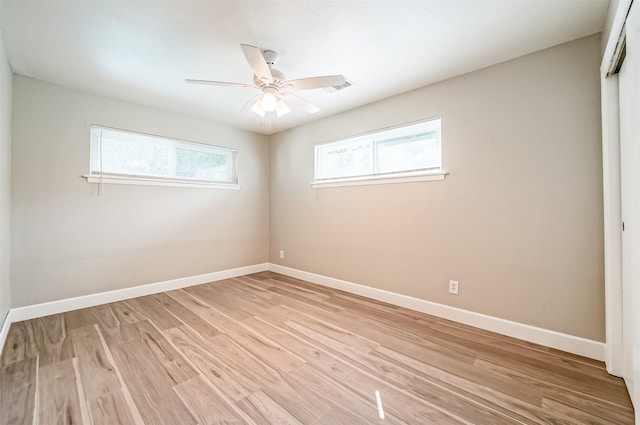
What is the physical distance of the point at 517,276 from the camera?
7.12 feet

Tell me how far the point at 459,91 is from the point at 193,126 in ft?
10.8

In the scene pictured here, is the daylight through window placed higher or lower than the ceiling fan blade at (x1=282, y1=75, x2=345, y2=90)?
lower

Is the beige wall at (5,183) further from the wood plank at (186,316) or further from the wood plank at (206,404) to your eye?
the wood plank at (206,404)

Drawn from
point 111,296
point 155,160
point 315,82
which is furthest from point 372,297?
point 155,160

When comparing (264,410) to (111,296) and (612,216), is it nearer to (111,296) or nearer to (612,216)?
(612,216)

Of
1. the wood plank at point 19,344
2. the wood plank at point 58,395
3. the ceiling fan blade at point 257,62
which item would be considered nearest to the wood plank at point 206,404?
the wood plank at point 58,395

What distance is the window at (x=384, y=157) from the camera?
9.01ft

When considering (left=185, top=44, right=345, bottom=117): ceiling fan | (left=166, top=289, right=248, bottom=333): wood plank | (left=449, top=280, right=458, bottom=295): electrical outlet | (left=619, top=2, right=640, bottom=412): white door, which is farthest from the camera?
(left=449, top=280, right=458, bottom=295): electrical outlet

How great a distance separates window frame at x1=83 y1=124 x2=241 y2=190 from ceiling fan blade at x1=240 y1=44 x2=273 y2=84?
2.11 metres

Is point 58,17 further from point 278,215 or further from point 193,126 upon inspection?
point 278,215

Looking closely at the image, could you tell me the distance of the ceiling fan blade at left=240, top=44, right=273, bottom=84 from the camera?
1.66m

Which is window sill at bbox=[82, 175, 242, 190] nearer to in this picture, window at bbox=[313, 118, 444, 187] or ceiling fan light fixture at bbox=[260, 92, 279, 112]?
window at bbox=[313, 118, 444, 187]

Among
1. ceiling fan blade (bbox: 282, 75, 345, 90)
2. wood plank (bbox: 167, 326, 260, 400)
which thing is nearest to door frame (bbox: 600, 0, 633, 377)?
ceiling fan blade (bbox: 282, 75, 345, 90)

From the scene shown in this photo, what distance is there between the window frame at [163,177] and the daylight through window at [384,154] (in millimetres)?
1371
